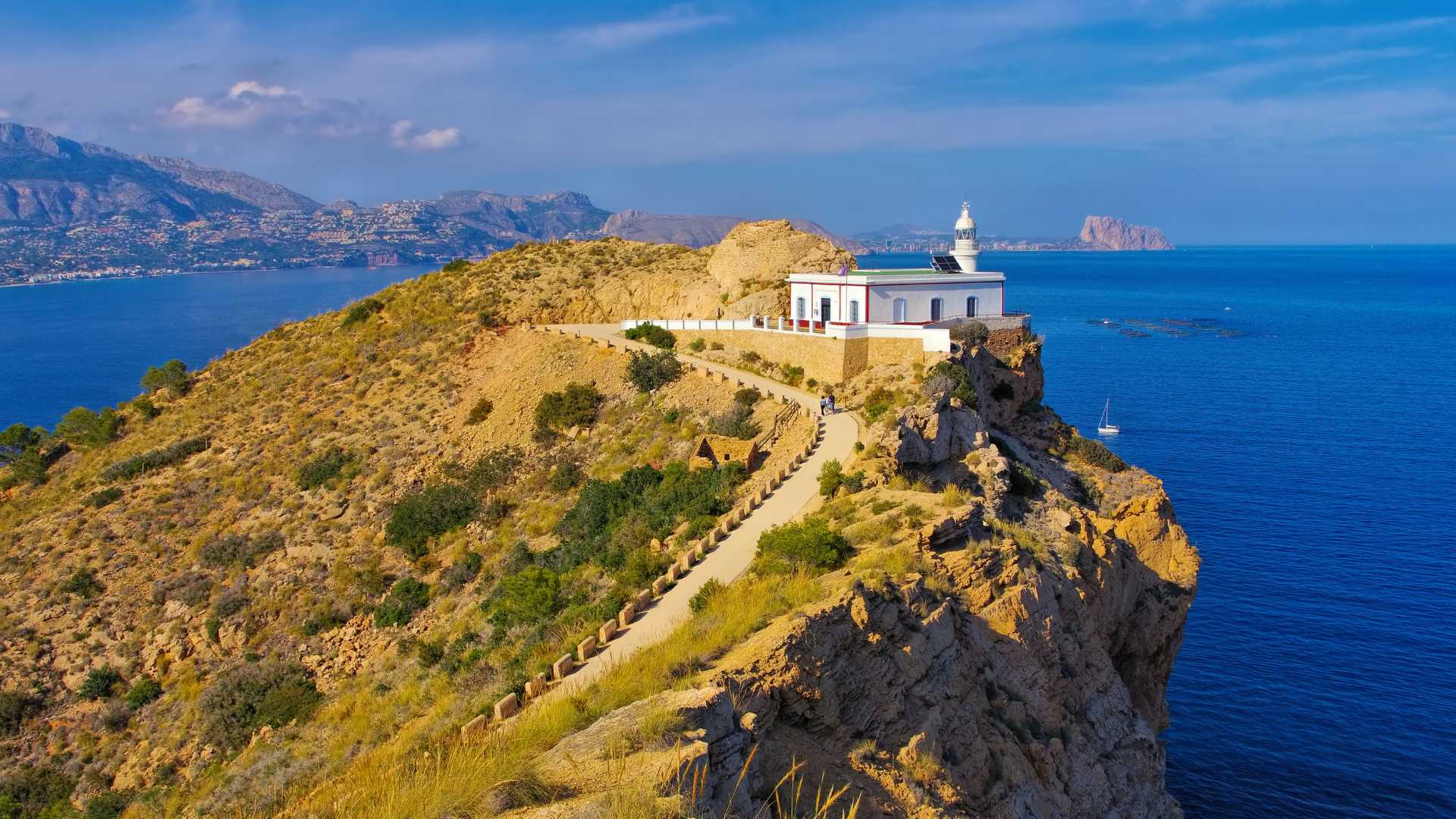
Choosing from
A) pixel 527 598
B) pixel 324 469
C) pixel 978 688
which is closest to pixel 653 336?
pixel 324 469

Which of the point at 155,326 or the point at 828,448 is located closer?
the point at 828,448

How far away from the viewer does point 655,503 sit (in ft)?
83.5

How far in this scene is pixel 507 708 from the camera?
1384cm

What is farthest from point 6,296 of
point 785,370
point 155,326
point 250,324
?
point 785,370

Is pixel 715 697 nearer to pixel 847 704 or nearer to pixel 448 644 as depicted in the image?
pixel 847 704

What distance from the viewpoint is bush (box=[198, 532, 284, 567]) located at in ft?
98.3

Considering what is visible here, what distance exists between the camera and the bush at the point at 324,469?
33656mm

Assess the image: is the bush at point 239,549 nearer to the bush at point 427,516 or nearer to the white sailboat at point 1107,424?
the bush at point 427,516

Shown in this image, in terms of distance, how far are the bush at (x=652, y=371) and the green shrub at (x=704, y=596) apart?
18167mm

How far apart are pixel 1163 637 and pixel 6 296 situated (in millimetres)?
210033

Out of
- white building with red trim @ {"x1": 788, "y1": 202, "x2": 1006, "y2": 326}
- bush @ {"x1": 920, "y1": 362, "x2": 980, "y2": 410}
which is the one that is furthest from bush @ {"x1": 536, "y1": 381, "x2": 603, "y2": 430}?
bush @ {"x1": 920, "y1": 362, "x2": 980, "y2": 410}

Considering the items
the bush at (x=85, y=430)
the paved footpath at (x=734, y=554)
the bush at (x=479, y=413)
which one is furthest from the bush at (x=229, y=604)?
the bush at (x=85, y=430)

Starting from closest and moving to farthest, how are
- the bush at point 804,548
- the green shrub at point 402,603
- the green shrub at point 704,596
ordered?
the green shrub at point 704,596 → the bush at point 804,548 → the green shrub at point 402,603

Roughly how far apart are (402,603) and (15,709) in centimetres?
978
